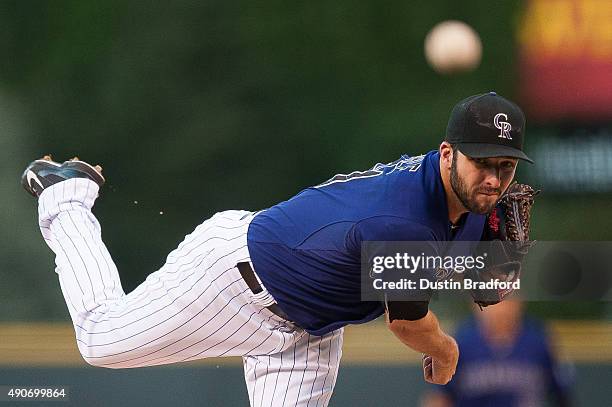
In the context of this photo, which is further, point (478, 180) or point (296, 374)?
point (296, 374)

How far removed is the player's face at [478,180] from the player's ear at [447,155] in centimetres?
2

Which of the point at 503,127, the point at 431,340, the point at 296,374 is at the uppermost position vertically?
the point at 503,127

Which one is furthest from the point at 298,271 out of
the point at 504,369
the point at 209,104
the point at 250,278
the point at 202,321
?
the point at 209,104

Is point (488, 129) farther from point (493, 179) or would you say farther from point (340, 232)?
point (340, 232)

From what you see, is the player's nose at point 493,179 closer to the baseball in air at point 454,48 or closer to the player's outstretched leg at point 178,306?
the player's outstretched leg at point 178,306

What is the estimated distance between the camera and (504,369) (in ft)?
13.0

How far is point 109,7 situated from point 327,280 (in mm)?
2357

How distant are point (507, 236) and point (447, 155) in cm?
31

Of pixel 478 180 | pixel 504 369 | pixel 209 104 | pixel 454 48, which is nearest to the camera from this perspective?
pixel 478 180

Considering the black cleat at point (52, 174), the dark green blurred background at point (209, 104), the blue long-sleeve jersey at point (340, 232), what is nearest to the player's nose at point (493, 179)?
the blue long-sleeve jersey at point (340, 232)

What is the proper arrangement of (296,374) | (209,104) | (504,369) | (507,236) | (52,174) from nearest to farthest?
1. (507,236)
2. (296,374)
3. (52,174)
4. (504,369)
5. (209,104)

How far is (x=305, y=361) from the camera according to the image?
3.03 metres

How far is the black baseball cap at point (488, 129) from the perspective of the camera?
8.75ft

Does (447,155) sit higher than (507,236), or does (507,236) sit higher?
(447,155)
